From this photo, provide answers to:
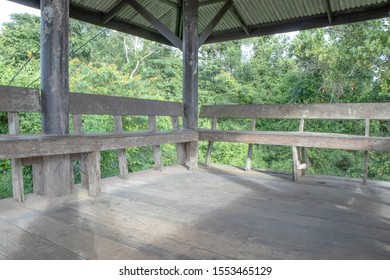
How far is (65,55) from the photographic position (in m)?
2.89

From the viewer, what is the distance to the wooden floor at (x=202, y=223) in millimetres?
1732

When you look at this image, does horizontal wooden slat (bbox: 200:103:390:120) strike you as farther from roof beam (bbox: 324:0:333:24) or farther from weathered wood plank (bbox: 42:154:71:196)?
weathered wood plank (bbox: 42:154:71:196)

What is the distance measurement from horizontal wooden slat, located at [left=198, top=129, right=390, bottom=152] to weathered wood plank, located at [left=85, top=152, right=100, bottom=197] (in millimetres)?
1936

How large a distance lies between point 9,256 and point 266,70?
47.1ft

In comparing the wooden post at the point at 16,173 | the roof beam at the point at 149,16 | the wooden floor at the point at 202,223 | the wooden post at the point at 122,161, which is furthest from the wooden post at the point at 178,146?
the wooden post at the point at 16,173

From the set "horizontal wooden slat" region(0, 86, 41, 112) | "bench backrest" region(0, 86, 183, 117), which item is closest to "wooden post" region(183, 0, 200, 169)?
"bench backrest" region(0, 86, 183, 117)

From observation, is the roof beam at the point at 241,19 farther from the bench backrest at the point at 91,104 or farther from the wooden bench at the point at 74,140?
the wooden bench at the point at 74,140

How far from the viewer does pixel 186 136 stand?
424 centimetres

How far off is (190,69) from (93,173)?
2419 millimetres

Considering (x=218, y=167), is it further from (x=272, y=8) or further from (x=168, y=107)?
(x=272, y=8)

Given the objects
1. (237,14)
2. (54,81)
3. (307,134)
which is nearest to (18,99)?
(54,81)

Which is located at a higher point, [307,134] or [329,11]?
[329,11]

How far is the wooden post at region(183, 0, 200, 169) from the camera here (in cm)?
458

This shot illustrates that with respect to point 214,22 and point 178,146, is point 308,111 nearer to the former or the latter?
point 178,146
